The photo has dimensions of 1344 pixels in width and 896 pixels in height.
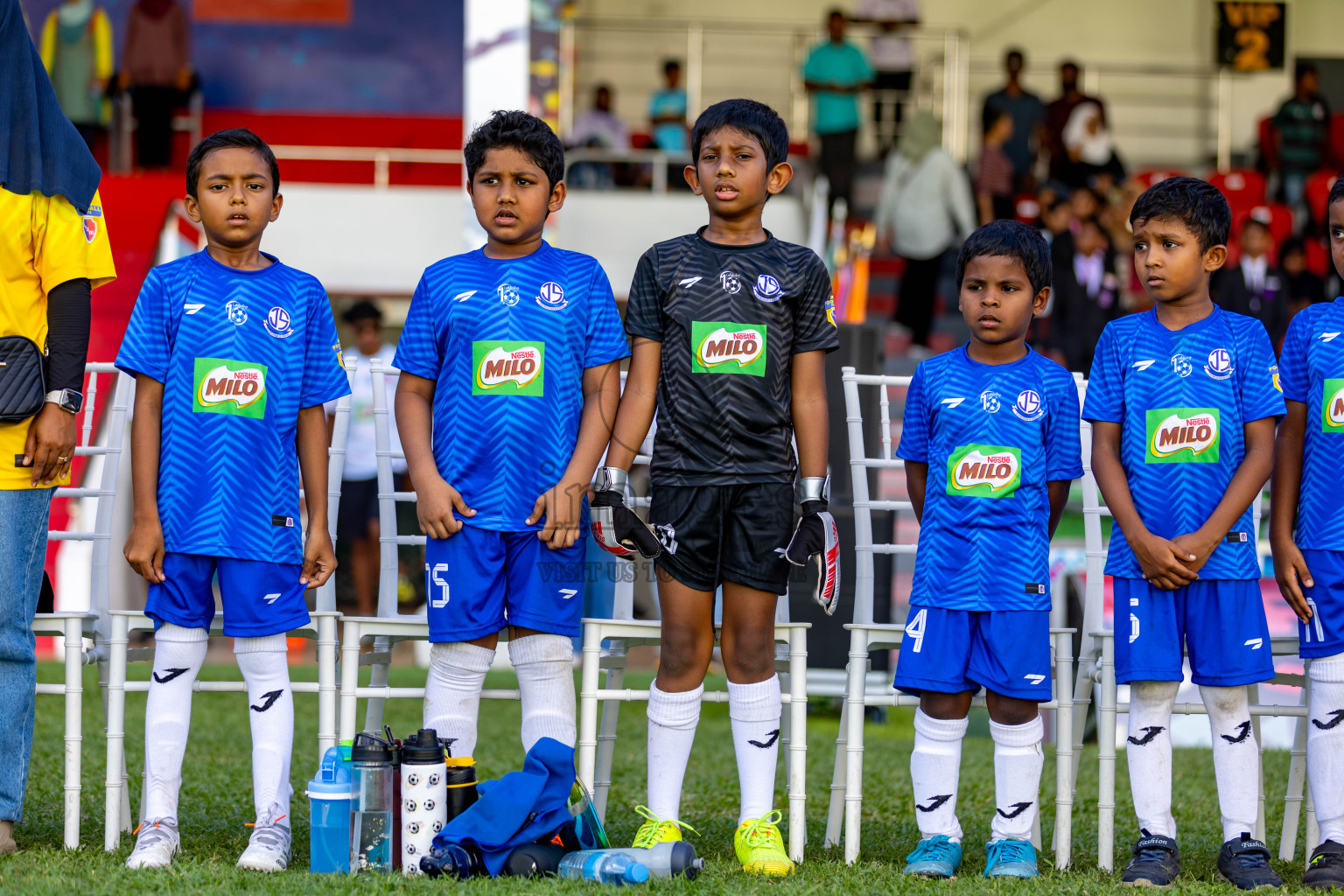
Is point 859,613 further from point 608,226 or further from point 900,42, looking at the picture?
point 900,42

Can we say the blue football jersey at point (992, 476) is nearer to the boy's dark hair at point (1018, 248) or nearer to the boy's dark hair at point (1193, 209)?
the boy's dark hair at point (1018, 248)

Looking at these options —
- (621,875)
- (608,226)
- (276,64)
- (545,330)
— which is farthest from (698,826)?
(276,64)

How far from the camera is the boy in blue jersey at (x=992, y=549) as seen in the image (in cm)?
297

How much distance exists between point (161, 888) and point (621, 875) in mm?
823

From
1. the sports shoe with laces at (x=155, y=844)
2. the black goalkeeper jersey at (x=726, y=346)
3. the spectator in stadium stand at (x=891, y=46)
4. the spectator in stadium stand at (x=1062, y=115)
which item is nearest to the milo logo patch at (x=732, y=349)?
the black goalkeeper jersey at (x=726, y=346)

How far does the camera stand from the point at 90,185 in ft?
10.1

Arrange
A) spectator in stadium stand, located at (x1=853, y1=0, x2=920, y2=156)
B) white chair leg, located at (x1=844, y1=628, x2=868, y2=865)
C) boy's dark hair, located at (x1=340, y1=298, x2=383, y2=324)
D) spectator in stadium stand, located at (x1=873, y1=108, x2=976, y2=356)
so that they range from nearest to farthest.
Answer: white chair leg, located at (x1=844, y1=628, x2=868, y2=865) < boy's dark hair, located at (x1=340, y1=298, x2=383, y2=324) < spectator in stadium stand, located at (x1=873, y1=108, x2=976, y2=356) < spectator in stadium stand, located at (x1=853, y1=0, x2=920, y2=156)

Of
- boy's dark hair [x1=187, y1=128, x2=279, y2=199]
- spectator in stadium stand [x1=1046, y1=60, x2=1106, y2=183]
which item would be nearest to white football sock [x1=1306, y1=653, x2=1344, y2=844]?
boy's dark hair [x1=187, y1=128, x2=279, y2=199]

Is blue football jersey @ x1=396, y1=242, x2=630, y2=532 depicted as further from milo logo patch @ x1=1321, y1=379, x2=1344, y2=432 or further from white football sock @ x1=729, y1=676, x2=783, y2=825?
milo logo patch @ x1=1321, y1=379, x2=1344, y2=432

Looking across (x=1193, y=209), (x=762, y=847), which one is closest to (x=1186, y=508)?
(x=1193, y=209)

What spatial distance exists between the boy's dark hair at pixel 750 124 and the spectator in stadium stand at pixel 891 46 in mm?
8359

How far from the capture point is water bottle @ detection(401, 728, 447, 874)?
9.11 ft

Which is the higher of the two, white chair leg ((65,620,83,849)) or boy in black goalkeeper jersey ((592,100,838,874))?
boy in black goalkeeper jersey ((592,100,838,874))

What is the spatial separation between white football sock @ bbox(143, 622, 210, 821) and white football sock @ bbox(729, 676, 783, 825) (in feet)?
3.64
